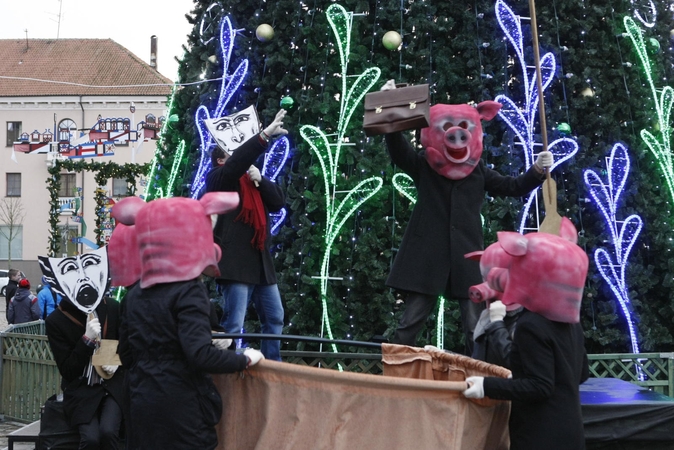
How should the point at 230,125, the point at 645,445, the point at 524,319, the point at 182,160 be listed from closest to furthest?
the point at 524,319 < the point at 645,445 < the point at 230,125 < the point at 182,160

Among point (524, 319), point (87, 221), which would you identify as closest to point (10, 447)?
point (524, 319)

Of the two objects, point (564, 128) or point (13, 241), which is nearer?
point (564, 128)

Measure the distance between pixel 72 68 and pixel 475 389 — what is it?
47.9 metres

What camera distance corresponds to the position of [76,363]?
5.45 metres

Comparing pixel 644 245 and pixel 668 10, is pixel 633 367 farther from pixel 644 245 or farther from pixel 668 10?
pixel 668 10

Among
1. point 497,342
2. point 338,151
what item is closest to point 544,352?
point 497,342

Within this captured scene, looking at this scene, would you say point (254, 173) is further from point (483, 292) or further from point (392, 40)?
point (392, 40)

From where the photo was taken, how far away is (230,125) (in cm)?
601

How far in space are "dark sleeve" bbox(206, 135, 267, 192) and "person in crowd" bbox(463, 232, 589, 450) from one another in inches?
88.1

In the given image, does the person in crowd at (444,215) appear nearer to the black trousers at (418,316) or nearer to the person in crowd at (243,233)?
the black trousers at (418,316)

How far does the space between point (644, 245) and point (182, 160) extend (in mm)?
4797

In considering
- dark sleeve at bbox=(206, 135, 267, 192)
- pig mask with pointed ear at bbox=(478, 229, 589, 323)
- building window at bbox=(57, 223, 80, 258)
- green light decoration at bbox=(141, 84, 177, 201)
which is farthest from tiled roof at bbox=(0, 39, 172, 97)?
pig mask with pointed ear at bbox=(478, 229, 589, 323)

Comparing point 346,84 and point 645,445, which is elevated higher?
point 346,84

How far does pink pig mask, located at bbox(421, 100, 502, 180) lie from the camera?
5348 mm
